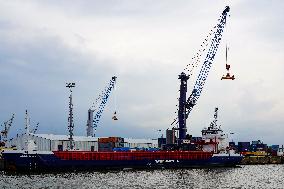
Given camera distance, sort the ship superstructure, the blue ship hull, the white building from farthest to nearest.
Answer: the white building
the ship superstructure
the blue ship hull

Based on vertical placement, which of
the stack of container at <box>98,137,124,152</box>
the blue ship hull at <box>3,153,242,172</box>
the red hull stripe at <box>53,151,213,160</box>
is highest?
the stack of container at <box>98,137,124,152</box>

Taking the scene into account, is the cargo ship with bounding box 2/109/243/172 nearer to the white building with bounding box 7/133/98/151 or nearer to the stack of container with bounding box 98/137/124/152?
the stack of container with bounding box 98/137/124/152

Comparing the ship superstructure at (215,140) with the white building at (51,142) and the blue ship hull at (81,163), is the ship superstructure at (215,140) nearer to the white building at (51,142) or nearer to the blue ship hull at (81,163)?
the blue ship hull at (81,163)

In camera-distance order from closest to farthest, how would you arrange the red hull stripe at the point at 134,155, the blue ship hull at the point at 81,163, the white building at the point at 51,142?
the blue ship hull at the point at 81,163 < the red hull stripe at the point at 134,155 < the white building at the point at 51,142

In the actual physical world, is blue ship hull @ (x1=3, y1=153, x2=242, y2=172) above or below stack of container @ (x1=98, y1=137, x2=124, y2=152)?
below

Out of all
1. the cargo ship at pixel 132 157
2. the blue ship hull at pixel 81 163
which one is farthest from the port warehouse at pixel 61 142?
the blue ship hull at pixel 81 163

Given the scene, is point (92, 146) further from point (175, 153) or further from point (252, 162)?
point (252, 162)

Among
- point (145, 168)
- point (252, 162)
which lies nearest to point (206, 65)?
point (145, 168)

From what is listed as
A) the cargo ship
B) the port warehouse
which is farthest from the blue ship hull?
the port warehouse

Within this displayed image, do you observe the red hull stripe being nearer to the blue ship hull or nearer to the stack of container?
the blue ship hull

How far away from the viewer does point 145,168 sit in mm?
110812

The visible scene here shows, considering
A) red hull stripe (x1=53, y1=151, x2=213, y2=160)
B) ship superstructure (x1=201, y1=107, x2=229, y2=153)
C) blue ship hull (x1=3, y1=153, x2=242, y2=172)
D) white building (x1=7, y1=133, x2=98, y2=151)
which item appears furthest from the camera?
white building (x1=7, y1=133, x2=98, y2=151)

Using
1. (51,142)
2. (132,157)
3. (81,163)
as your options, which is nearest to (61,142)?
(51,142)

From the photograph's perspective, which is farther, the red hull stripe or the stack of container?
the stack of container
